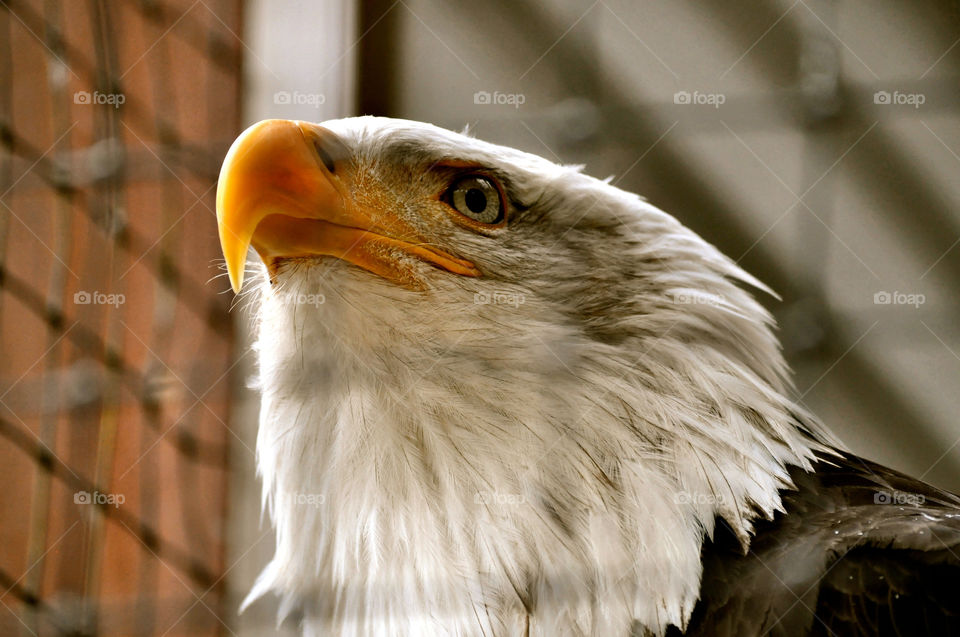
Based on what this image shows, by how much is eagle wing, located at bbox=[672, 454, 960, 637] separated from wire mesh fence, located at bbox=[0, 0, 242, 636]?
3.07 feet

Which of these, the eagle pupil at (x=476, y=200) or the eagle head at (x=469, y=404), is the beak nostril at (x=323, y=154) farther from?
the eagle pupil at (x=476, y=200)

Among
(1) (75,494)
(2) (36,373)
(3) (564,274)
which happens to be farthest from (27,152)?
(3) (564,274)

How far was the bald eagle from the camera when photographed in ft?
3.07

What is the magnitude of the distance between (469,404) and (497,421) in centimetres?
4

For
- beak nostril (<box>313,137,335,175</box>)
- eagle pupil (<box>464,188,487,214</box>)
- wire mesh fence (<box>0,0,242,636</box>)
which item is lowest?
wire mesh fence (<box>0,0,242,636</box>)

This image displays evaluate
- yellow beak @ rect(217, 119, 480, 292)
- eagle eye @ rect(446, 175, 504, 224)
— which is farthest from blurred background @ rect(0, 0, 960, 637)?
yellow beak @ rect(217, 119, 480, 292)

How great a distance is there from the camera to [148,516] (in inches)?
63.2

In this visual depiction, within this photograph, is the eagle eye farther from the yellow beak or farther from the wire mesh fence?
the wire mesh fence

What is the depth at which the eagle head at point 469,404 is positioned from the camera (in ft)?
3.11

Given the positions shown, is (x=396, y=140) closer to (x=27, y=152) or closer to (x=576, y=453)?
(x=576, y=453)

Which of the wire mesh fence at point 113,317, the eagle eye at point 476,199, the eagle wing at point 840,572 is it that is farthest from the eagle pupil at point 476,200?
the wire mesh fence at point 113,317

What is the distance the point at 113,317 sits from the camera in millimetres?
1558

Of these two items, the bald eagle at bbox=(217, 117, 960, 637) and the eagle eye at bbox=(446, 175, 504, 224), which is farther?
the eagle eye at bbox=(446, 175, 504, 224)

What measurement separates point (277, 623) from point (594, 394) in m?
0.50
